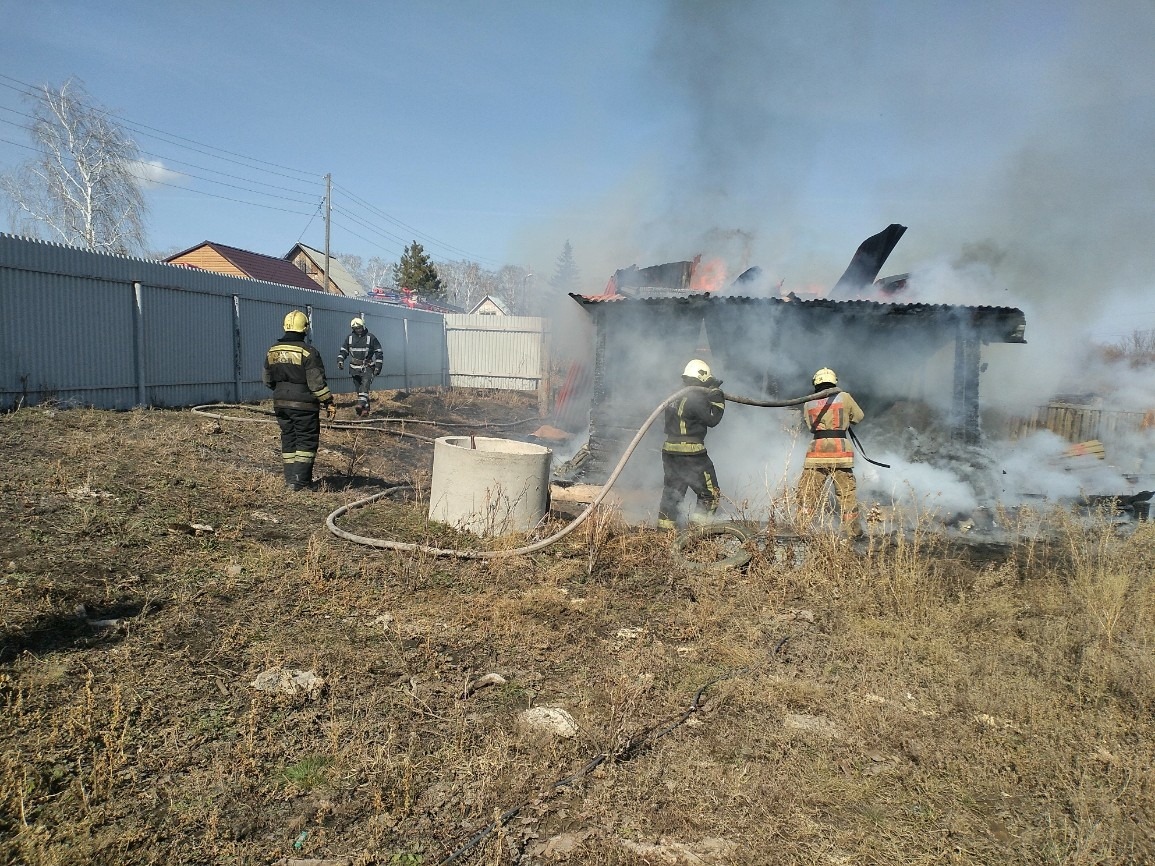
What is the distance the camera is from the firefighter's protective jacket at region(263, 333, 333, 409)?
22.4 feet

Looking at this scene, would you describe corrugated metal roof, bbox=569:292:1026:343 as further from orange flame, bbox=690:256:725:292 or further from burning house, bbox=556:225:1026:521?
orange flame, bbox=690:256:725:292

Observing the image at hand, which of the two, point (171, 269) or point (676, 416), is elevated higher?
point (171, 269)

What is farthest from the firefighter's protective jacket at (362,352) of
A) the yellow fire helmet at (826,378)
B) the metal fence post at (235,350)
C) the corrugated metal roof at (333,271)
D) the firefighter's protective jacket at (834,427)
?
the corrugated metal roof at (333,271)

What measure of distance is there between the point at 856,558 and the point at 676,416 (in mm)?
2049

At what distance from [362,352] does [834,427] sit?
29.7 feet

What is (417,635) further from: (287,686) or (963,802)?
(963,802)

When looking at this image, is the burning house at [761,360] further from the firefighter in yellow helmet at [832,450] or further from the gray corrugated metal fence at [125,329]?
the gray corrugated metal fence at [125,329]

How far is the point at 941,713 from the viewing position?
11.3ft

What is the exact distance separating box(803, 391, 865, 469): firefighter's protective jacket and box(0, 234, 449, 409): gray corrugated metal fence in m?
9.65

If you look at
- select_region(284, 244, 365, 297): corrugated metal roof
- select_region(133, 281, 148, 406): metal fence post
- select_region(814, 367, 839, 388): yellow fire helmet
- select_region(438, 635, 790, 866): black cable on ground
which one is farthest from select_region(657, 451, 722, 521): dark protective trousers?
select_region(284, 244, 365, 297): corrugated metal roof

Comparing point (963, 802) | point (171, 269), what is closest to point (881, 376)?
point (963, 802)

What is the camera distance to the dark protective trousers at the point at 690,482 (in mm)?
6535

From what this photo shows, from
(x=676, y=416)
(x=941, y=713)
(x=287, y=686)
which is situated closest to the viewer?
(x=287, y=686)

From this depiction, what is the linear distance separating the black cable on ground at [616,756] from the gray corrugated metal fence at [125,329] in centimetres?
937
